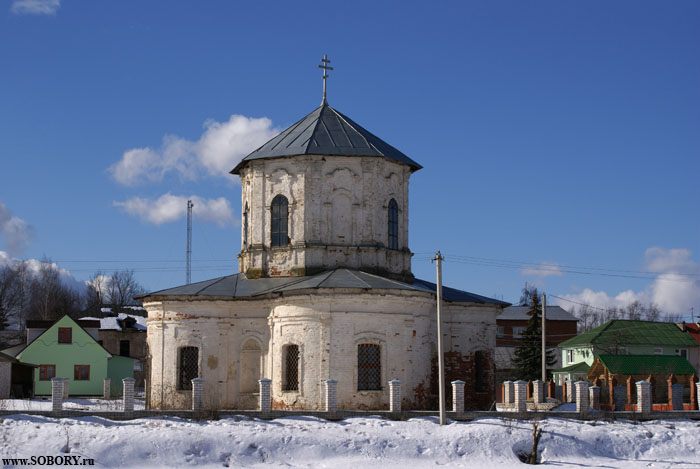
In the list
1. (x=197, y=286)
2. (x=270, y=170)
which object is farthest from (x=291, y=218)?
(x=197, y=286)

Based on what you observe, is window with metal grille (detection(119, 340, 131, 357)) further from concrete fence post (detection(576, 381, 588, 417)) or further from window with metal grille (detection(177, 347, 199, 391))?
concrete fence post (detection(576, 381, 588, 417))

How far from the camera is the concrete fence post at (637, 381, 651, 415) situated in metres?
26.2

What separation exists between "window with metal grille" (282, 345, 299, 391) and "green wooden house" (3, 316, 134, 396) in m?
21.3

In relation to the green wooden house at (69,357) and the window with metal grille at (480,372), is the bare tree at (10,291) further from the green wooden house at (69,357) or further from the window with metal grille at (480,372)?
the window with metal grille at (480,372)

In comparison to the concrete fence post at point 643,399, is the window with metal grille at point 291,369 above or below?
above

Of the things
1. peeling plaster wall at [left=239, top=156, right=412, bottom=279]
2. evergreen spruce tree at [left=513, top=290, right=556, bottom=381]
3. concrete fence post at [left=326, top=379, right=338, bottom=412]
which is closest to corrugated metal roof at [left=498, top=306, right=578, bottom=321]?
evergreen spruce tree at [left=513, top=290, right=556, bottom=381]

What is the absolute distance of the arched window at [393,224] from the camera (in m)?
32.1

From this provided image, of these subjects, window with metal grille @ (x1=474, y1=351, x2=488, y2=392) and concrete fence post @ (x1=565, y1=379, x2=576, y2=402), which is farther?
window with metal grille @ (x1=474, y1=351, x2=488, y2=392)

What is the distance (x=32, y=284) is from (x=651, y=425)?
7180 centimetres

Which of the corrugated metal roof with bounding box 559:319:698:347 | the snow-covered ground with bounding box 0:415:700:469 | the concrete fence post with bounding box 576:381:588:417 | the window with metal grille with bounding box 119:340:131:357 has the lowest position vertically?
the snow-covered ground with bounding box 0:415:700:469

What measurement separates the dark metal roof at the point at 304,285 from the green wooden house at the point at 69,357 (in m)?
17.1

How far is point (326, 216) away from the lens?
1220 inches

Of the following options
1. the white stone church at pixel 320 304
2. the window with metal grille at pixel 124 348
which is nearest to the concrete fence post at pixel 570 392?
the white stone church at pixel 320 304

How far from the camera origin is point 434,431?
23.9 metres
